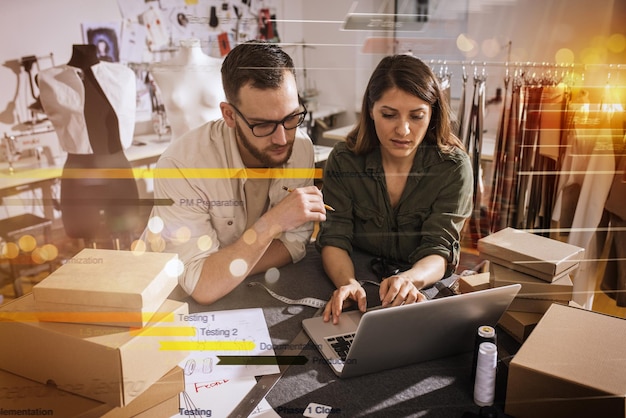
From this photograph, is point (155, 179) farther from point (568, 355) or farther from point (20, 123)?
point (568, 355)

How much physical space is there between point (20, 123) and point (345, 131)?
0.65 metres

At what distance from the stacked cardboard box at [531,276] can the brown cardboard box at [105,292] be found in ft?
1.98

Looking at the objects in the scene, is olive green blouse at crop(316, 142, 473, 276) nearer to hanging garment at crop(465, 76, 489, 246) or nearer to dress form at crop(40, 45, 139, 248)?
hanging garment at crop(465, 76, 489, 246)

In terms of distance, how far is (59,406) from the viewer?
67cm

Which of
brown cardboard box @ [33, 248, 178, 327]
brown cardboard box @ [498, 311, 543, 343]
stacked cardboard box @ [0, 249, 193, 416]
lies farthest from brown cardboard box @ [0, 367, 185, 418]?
brown cardboard box @ [498, 311, 543, 343]

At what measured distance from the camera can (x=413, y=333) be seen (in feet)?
2.39

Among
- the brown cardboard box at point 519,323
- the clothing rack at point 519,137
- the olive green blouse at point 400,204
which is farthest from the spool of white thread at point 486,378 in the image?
the clothing rack at point 519,137

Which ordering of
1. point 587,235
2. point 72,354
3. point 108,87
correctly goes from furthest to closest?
point 587,235, point 108,87, point 72,354

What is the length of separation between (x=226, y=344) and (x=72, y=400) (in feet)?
0.79

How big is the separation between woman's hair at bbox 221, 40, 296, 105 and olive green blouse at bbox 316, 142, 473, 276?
34cm

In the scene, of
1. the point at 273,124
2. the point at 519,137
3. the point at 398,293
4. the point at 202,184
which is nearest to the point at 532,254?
the point at 398,293

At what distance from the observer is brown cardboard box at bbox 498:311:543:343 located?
838 mm

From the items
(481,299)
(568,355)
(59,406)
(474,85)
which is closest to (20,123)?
(59,406)

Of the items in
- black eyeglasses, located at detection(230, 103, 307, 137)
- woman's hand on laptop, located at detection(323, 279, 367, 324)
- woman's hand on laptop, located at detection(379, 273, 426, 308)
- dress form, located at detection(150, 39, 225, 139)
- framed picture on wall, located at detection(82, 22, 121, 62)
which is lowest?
woman's hand on laptop, located at detection(323, 279, 367, 324)
